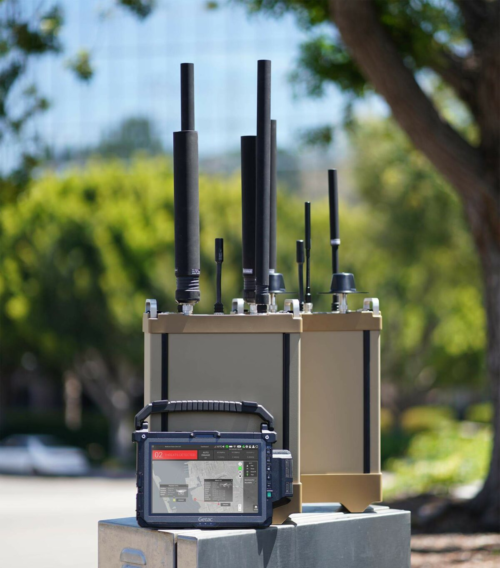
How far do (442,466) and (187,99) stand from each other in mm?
10427

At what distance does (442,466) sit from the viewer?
42.1 feet

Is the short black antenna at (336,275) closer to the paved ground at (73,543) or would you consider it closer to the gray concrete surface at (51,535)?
the paved ground at (73,543)

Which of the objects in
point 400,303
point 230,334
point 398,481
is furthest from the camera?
point 400,303

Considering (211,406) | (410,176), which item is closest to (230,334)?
(211,406)

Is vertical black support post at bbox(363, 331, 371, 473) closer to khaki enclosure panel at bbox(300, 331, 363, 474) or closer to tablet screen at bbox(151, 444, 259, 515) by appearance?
khaki enclosure panel at bbox(300, 331, 363, 474)

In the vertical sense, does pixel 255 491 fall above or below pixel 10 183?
below

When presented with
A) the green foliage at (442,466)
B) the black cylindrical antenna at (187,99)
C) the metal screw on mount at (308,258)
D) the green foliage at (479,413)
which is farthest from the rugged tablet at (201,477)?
the green foliage at (479,413)

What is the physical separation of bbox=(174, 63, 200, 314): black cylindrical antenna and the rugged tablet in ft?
1.70

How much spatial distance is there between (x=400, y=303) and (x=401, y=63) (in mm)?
21643

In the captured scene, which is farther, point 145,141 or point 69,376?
point 145,141

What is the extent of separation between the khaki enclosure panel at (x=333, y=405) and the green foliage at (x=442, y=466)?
7789mm

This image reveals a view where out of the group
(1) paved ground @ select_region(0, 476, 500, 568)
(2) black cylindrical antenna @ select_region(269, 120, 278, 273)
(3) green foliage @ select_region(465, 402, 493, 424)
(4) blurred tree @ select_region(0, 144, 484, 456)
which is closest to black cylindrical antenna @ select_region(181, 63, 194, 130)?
(2) black cylindrical antenna @ select_region(269, 120, 278, 273)

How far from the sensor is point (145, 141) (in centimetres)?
5350

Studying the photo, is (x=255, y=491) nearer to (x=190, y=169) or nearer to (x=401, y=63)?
(x=190, y=169)
